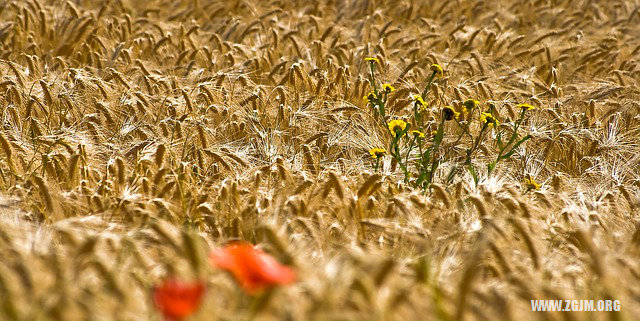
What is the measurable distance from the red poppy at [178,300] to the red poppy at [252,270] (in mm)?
94

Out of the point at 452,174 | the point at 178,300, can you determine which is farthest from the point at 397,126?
the point at 178,300

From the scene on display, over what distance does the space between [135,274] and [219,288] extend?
341 millimetres

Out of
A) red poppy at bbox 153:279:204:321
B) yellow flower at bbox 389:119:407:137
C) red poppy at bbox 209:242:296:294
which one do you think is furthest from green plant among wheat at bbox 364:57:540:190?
red poppy at bbox 153:279:204:321

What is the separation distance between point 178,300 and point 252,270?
0.16m

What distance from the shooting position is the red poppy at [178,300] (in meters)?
1.41

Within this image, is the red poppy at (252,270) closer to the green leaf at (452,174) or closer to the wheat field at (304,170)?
the wheat field at (304,170)

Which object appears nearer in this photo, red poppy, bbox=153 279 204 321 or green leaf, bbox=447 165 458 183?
red poppy, bbox=153 279 204 321

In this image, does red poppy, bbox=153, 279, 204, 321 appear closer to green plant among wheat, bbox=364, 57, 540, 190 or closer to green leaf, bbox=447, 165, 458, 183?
green plant among wheat, bbox=364, 57, 540, 190

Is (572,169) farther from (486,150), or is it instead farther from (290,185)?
(290,185)

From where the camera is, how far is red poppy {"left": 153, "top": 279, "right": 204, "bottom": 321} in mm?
1410

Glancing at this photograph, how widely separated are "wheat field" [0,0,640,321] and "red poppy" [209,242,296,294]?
0.14 feet

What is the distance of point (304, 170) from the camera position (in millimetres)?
3340

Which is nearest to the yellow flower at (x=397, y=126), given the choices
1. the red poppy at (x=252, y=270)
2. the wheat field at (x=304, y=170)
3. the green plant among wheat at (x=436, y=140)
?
the green plant among wheat at (x=436, y=140)

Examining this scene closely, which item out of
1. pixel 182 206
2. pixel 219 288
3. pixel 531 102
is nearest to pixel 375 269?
pixel 219 288
